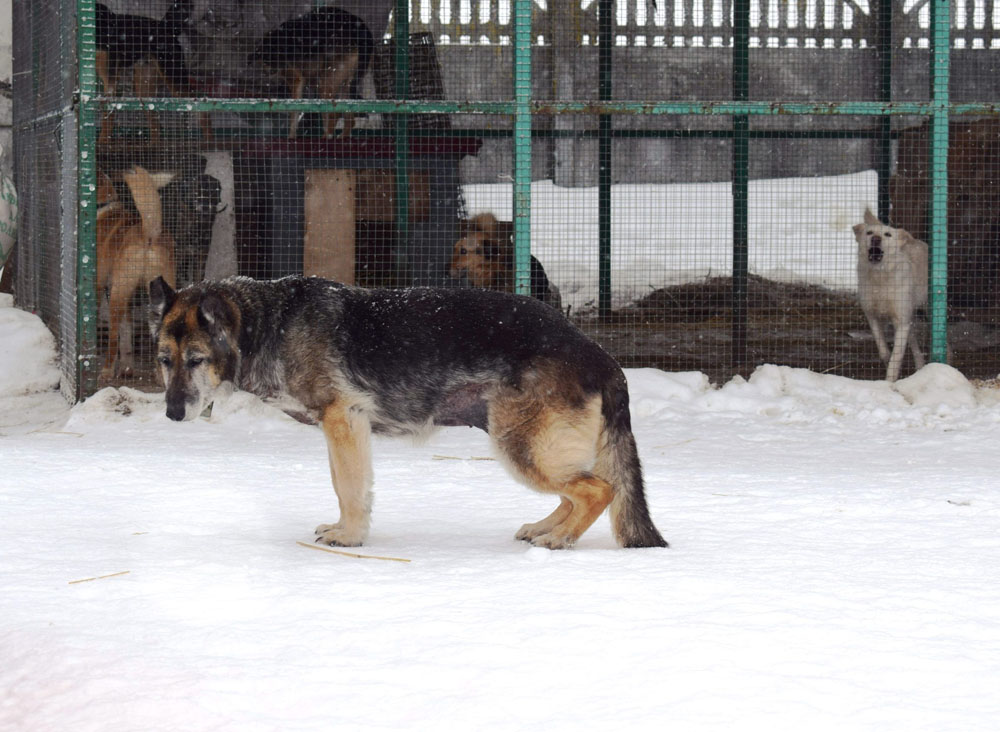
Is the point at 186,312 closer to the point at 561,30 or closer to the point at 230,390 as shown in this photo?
the point at 230,390

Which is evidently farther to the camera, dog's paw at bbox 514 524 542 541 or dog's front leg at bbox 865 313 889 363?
dog's front leg at bbox 865 313 889 363

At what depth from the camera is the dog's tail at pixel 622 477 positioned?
4.09 meters

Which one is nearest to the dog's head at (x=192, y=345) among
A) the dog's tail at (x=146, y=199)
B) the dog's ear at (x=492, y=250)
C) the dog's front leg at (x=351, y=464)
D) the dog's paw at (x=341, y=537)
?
the dog's front leg at (x=351, y=464)

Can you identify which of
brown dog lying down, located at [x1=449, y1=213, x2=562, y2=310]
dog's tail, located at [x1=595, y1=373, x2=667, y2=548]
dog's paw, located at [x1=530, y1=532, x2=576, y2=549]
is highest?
brown dog lying down, located at [x1=449, y1=213, x2=562, y2=310]

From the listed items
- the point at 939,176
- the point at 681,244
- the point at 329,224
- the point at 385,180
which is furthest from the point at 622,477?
the point at 681,244

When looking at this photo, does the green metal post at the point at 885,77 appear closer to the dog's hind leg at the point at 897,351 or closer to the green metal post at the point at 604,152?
the dog's hind leg at the point at 897,351

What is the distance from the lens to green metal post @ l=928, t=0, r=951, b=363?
7.85 metres

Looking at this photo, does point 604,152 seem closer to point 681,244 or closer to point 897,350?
point 897,350

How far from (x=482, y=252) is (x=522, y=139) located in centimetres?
209

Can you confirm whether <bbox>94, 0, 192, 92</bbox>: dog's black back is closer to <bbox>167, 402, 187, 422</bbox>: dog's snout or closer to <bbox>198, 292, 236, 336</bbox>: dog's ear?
<bbox>198, 292, 236, 336</bbox>: dog's ear

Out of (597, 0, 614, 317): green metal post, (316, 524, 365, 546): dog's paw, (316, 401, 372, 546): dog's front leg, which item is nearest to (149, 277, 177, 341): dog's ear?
(316, 401, 372, 546): dog's front leg

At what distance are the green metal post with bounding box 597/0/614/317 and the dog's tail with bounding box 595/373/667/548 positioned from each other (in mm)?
5339

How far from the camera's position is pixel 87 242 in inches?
289

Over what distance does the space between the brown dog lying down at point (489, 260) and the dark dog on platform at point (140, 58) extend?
2.05m
